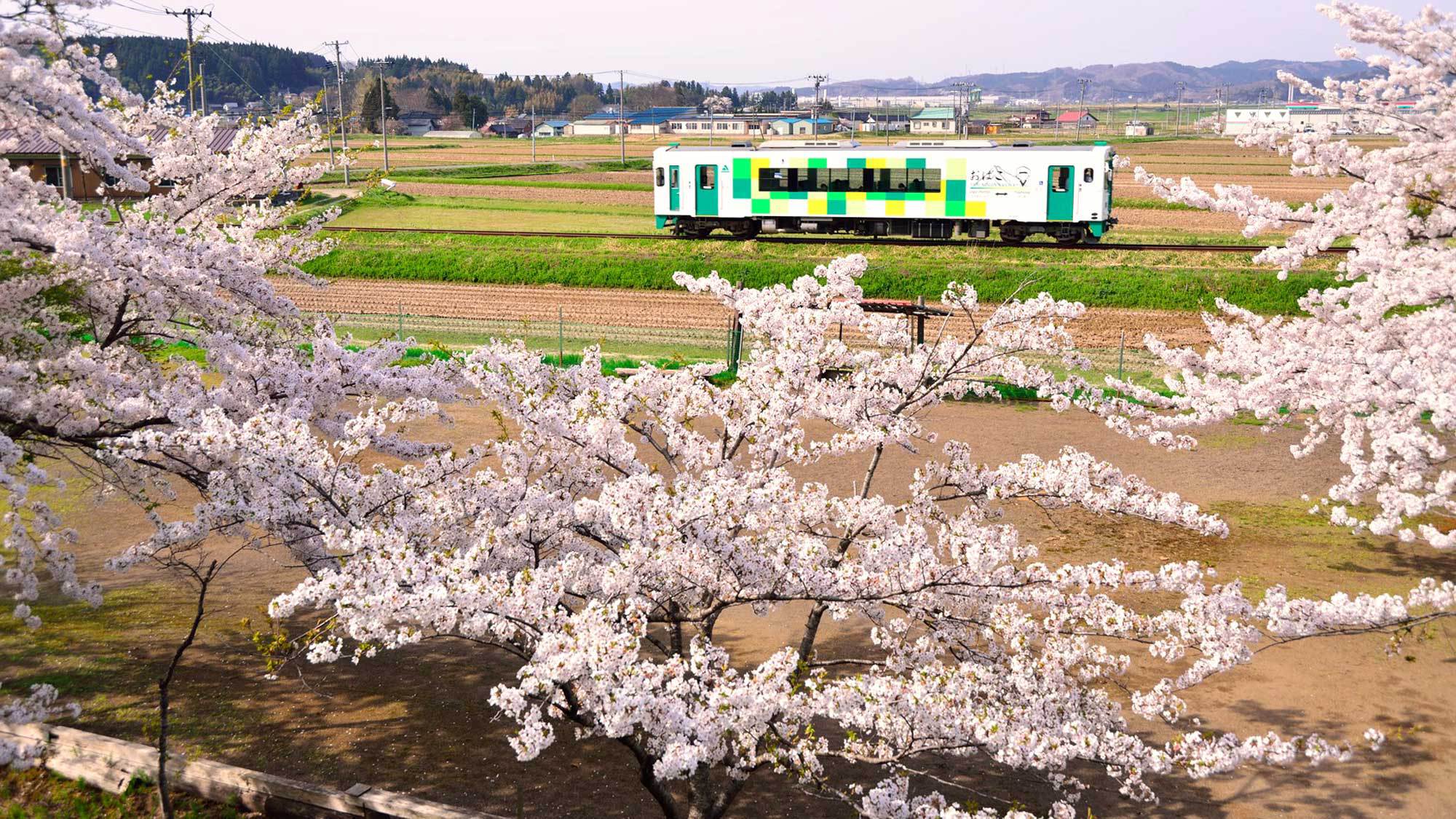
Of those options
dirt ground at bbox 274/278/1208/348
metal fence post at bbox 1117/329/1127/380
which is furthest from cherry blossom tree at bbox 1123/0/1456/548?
dirt ground at bbox 274/278/1208/348

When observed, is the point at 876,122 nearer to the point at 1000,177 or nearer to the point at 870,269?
the point at 1000,177

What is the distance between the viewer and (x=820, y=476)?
17781 millimetres

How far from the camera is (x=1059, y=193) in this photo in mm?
33625

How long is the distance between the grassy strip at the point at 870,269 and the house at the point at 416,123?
120 metres

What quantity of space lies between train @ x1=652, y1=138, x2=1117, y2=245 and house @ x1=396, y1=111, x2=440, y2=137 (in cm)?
12040

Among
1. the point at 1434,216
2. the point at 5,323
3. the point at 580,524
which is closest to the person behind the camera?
the point at 580,524

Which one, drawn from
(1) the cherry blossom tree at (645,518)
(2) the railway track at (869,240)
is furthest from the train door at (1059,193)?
(1) the cherry blossom tree at (645,518)

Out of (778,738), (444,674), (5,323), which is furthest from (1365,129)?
(5,323)

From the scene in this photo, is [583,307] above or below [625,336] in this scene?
above

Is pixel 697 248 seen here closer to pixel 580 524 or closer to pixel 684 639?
pixel 684 639

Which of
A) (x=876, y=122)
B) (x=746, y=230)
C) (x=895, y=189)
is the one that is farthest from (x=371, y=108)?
(x=895, y=189)

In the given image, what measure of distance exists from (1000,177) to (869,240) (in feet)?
16.4

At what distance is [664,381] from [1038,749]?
166 inches

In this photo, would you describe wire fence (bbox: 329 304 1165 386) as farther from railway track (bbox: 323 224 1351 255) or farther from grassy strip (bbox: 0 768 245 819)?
grassy strip (bbox: 0 768 245 819)
